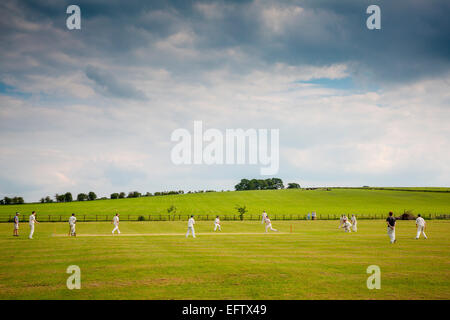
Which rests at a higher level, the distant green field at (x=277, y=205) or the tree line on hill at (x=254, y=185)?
the tree line on hill at (x=254, y=185)

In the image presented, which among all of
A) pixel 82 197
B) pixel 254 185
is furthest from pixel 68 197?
pixel 254 185

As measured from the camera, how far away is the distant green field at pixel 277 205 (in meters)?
91.2

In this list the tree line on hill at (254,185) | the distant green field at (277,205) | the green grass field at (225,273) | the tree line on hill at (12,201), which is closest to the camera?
the green grass field at (225,273)

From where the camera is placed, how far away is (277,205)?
104 m

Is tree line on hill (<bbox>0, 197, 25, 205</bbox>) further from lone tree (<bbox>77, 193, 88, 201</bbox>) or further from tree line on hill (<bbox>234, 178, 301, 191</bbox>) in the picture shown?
tree line on hill (<bbox>234, 178, 301, 191</bbox>)

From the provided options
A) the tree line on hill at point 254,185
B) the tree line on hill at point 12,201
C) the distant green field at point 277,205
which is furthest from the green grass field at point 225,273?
the tree line on hill at point 254,185

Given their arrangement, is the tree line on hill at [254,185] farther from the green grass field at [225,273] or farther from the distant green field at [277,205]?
the green grass field at [225,273]

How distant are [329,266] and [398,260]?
4.27m

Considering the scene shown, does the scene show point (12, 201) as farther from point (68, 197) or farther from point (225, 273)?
point (225, 273)

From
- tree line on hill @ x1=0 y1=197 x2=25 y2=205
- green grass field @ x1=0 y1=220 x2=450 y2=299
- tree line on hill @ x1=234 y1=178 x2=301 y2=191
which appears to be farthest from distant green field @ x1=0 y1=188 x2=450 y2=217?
green grass field @ x1=0 y1=220 x2=450 y2=299

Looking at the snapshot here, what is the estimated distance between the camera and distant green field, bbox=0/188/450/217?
9119 centimetres

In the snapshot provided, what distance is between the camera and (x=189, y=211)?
302ft
